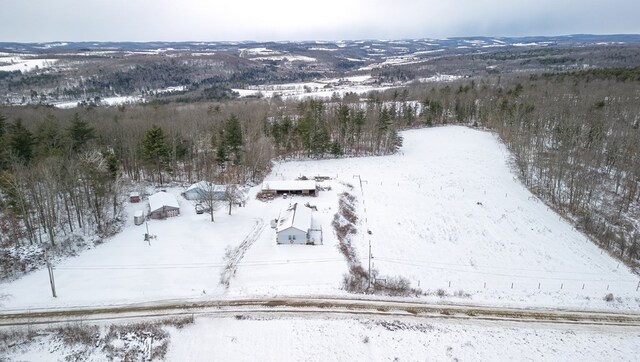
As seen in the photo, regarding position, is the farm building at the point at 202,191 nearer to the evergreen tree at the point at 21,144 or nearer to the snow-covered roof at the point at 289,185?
the snow-covered roof at the point at 289,185

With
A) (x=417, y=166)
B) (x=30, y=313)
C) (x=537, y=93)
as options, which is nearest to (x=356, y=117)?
(x=417, y=166)

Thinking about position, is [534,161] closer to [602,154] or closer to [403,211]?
[602,154]

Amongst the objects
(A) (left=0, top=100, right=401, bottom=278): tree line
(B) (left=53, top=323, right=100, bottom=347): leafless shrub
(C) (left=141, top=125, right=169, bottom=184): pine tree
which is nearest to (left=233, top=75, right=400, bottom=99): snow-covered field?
(A) (left=0, top=100, right=401, bottom=278): tree line

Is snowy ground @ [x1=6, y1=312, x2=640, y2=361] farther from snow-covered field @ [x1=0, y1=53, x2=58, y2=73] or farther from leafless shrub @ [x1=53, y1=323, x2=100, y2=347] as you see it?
snow-covered field @ [x1=0, y1=53, x2=58, y2=73]

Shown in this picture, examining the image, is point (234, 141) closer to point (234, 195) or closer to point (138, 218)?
point (234, 195)

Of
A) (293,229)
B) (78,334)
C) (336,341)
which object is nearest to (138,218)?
(293,229)

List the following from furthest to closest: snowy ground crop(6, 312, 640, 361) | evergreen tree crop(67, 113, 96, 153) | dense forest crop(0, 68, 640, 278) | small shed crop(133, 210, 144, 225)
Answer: evergreen tree crop(67, 113, 96, 153) → small shed crop(133, 210, 144, 225) → dense forest crop(0, 68, 640, 278) → snowy ground crop(6, 312, 640, 361)
